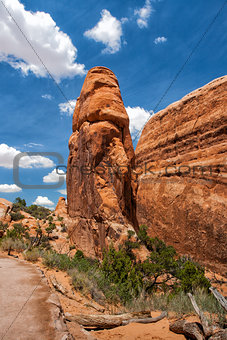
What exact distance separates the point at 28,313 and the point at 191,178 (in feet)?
70.0

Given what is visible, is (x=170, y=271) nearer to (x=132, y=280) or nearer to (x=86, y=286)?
(x=132, y=280)

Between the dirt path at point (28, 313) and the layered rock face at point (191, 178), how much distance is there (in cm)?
1723

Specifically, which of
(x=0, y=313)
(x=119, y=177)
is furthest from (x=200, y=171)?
(x=0, y=313)

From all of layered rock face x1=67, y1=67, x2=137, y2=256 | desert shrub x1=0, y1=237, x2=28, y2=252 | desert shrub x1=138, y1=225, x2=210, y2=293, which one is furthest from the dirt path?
layered rock face x1=67, y1=67, x2=137, y2=256

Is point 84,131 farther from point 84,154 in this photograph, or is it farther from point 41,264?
point 41,264

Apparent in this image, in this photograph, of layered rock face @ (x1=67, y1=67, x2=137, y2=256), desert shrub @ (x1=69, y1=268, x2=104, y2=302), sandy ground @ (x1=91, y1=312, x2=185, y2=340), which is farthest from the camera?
layered rock face @ (x1=67, y1=67, x2=137, y2=256)

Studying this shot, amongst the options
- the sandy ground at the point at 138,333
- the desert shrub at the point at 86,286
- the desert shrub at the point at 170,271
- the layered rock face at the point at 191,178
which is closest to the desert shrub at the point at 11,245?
the desert shrub at the point at 86,286

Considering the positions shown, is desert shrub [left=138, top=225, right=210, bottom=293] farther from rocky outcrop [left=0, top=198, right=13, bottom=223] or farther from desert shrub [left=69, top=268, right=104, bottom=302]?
rocky outcrop [left=0, top=198, right=13, bottom=223]

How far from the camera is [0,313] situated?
308cm

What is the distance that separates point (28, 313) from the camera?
3172 mm

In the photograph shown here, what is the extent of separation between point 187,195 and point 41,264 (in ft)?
56.6

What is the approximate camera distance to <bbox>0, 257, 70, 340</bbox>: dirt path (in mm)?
2588

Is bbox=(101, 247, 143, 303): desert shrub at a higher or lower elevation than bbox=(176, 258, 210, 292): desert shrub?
higher

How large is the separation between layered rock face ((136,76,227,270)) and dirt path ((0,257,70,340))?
17.2 m
